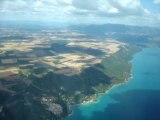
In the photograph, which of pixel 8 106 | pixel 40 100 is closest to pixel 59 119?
pixel 40 100

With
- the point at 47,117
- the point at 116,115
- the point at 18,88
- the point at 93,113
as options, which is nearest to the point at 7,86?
the point at 18,88

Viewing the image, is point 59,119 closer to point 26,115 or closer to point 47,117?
point 47,117

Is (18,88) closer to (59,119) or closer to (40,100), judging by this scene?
(40,100)

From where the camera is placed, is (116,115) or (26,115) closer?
(26,115)

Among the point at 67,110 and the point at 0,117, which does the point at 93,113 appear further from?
the point at 0,117

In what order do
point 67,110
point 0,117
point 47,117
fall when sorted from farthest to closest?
point 67,110, point 47,117, point 0,117

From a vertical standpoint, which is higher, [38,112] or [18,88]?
[18,88]

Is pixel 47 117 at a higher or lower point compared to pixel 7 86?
lower

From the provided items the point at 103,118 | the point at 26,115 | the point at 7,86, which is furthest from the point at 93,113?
the point at 7,86

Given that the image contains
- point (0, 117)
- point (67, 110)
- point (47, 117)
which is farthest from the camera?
point (67, 110)
